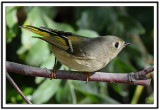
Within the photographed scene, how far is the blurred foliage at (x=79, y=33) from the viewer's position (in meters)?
2.20

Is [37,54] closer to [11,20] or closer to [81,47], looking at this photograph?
[11,20]

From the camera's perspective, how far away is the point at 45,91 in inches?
84.9

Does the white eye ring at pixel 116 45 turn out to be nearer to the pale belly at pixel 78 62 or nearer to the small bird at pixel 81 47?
the small bird at pixel 81 47

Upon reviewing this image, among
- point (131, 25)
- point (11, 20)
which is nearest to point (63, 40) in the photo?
point (11, 20)

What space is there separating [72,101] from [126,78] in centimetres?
70

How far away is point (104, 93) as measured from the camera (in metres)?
2.56

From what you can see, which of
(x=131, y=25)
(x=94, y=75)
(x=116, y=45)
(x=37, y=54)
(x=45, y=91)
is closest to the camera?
(x=94, y=75)

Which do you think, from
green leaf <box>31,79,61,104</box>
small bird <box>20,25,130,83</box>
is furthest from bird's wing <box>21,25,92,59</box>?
green leaf <box>31,79,61,104</box>

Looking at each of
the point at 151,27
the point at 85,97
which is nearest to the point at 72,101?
the point at 85,97

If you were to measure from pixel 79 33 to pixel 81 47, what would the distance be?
388mm

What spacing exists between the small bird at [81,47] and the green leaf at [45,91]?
1.16ft

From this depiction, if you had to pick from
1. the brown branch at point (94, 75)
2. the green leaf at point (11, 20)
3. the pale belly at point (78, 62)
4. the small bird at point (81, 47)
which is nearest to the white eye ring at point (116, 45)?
the small bird at point (81, 47)
